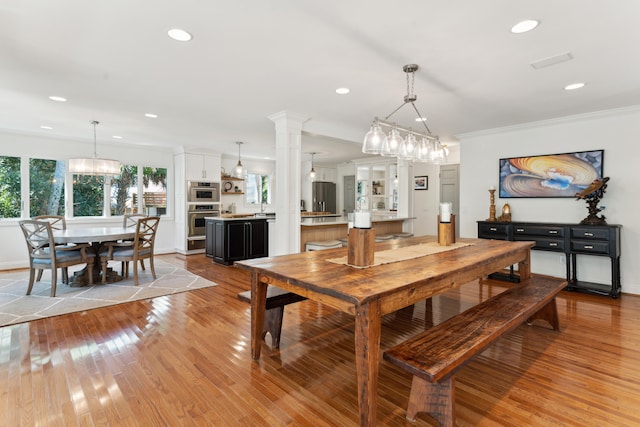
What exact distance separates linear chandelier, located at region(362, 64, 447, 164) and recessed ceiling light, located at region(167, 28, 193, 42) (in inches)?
58.3

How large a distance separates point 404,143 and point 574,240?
3124mm

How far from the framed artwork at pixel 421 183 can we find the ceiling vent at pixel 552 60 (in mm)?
5004

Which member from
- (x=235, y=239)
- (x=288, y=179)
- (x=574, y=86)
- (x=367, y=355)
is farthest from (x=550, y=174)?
(x=235, y=239)

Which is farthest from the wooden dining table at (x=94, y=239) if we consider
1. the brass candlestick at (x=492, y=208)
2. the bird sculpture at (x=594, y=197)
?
the bird sculpture at (x=594, y=197)

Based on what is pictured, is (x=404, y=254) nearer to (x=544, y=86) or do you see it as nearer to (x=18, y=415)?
(x=544, y=86)

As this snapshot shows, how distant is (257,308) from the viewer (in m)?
2.31

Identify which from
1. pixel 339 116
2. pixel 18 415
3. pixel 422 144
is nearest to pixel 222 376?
pixel 18 415

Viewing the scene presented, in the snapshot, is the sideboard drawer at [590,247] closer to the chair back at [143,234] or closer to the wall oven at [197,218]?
the chair back at [143,234]

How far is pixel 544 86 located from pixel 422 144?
1496 mm

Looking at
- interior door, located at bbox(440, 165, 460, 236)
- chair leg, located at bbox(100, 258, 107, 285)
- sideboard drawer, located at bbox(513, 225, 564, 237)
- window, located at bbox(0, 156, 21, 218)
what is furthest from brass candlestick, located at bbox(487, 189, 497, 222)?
window, located at bbox(0, 156, 21, 218)

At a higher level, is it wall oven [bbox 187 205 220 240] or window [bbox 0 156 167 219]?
window [bbox 0 156 167 219]

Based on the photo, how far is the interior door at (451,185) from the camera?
7.32m

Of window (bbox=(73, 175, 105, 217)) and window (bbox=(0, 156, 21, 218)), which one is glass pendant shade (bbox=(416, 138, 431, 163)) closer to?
window (bbox=(73, 175, 105, 217))

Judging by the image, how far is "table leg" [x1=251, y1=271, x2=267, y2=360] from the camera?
2229mm
